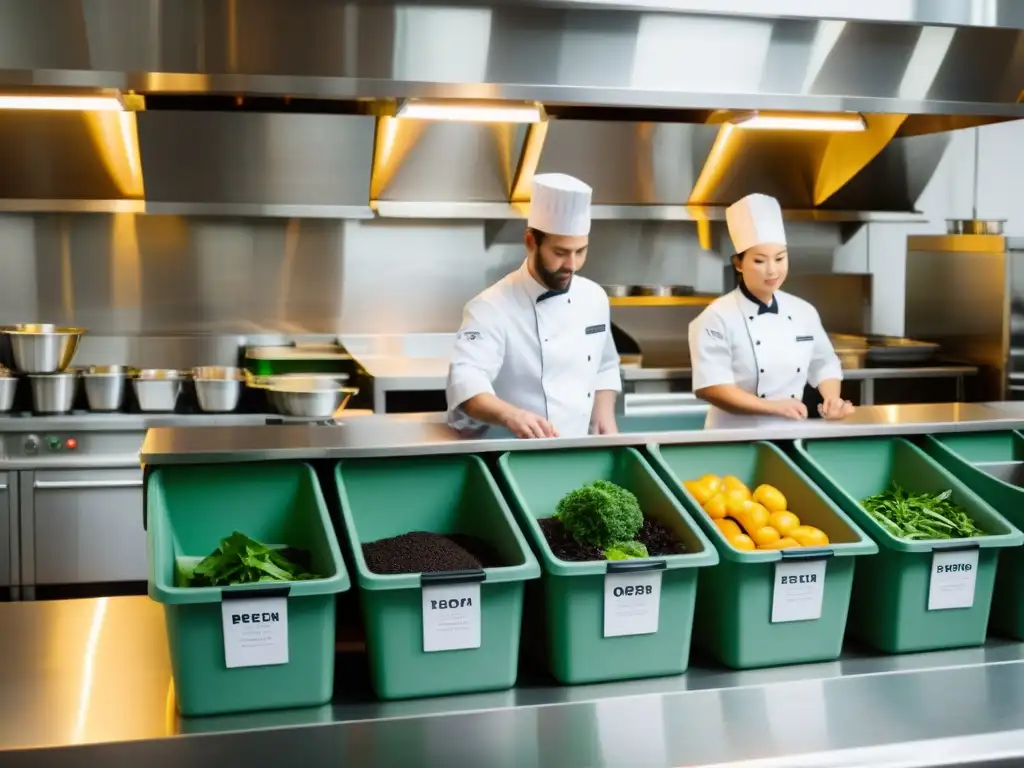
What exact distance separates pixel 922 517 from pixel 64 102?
9.09ft

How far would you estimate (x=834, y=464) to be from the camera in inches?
96.0

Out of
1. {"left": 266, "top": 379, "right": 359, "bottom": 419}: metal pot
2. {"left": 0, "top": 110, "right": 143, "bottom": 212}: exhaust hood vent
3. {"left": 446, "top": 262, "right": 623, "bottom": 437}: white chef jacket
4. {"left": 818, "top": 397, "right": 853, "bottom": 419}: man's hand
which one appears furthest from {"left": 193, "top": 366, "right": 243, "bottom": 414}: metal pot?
{"left": 818, "top": 397, "right": 853, "bottom": 419}: man's hand

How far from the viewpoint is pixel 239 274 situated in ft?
18.0

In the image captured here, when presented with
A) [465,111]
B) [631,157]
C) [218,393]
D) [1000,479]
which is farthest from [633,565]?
[631,157]

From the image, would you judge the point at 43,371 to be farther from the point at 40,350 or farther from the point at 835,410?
the point at 835,410

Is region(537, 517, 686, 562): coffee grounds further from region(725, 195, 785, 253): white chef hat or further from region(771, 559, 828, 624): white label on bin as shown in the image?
region(725, 195, 785, 253): white chef hat

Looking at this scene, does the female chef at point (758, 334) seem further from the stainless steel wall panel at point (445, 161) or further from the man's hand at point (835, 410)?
the stainless steel wall panel at point (445, 161)

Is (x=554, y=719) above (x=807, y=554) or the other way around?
the other way around

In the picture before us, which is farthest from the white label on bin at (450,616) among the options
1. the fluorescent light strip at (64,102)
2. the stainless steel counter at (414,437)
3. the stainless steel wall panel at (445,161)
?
the stainless steel wall panel at (445,161)

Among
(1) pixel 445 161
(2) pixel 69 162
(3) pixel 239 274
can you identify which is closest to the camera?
(2) pixel 69 162

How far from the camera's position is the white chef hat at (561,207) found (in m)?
2.89

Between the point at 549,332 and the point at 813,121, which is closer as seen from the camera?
the point at 549,332

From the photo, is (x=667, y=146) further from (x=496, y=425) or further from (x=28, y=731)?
(x=28, y=731)

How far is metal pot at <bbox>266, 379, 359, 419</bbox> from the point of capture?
4.32 meters
